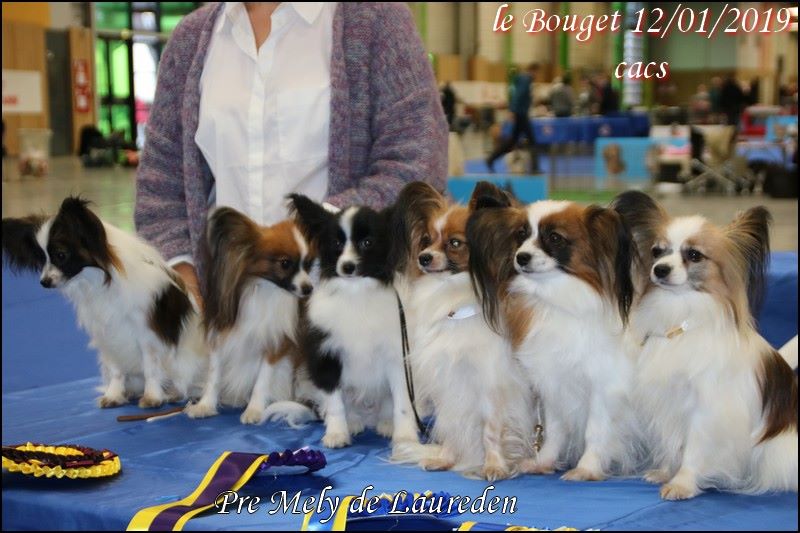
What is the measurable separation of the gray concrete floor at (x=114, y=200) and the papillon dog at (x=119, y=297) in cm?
370

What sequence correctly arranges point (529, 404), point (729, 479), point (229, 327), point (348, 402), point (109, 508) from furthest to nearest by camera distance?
point (229, 327), point (348, 402), point (529, 404), point (729, 479), point (109, 508)

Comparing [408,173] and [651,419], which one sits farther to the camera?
[408,173]

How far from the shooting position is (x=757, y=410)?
185 cm

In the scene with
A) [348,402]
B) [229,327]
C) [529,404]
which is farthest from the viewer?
[229,327]

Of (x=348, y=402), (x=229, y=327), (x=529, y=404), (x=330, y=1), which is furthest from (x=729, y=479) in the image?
(x=330, y=1)

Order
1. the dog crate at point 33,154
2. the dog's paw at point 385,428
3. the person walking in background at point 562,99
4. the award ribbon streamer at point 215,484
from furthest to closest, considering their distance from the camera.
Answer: the person walking in background at point 562,99 < the dog crate at point 33,154 < the dog's paw at point 385,428 < the award ribbon streamer at point 215,484

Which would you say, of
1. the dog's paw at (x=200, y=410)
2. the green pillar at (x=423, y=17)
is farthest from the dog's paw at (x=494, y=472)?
the green pillar at (x=423, y=17)

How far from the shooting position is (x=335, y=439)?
7.23ft

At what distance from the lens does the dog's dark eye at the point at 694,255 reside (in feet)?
6.05

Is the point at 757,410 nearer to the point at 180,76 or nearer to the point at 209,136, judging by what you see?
the point at 209,136

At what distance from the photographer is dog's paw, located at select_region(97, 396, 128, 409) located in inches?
105

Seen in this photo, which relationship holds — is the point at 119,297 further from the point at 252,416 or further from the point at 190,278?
the point at 252,416

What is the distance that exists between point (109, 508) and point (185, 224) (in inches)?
51.8

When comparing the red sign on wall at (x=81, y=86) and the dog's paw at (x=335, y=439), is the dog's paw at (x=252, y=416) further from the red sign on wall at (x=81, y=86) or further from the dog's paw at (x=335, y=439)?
the red sign on wall at (x=81, y=86)
